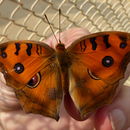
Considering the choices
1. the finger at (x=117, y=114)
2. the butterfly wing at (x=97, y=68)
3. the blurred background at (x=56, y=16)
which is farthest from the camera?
the blurred background at (x=56, y=16)

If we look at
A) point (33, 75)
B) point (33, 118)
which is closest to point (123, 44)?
point (33, 75)

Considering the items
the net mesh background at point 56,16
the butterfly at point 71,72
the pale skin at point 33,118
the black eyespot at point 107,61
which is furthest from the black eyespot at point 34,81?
the net mesh background at point 56,16

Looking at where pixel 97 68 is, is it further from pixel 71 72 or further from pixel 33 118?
pixel 33 118

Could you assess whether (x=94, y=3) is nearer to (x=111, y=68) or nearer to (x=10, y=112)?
(x=10, y=112)

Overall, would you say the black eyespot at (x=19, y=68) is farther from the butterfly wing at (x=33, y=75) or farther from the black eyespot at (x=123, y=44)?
the black eyespot at (x=123, y=44)

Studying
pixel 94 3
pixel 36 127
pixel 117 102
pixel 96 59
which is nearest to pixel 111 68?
pixel 96 59

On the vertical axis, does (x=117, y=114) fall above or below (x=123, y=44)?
below

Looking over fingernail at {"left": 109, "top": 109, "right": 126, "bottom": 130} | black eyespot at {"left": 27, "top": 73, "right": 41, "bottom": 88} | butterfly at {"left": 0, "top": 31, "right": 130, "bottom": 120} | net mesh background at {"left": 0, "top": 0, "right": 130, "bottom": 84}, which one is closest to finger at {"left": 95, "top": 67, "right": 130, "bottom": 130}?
fingernail at {"left": 109, "top": 109, "right": 126, "bottom": 130}
